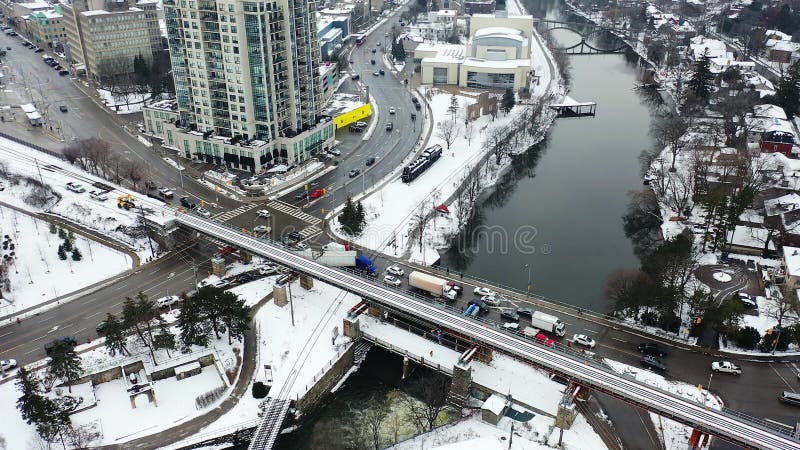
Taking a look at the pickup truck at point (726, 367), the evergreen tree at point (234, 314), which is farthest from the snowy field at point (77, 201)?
the pickup truck at point (726, 367)

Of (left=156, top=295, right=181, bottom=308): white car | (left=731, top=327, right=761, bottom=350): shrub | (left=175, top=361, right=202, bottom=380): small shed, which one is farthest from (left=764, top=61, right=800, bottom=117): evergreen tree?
(left=175, top=361, right=202, bottom=380): small shed

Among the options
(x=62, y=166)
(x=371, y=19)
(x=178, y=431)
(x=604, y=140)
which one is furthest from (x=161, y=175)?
(x=371, y=19)

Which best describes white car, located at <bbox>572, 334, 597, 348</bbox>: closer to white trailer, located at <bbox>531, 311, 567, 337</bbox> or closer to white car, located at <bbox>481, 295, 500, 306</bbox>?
white trailer, located at <bbox>531, 311, 567, 337</bbox>

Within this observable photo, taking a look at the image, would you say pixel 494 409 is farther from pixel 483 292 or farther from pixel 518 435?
pixel 483 292

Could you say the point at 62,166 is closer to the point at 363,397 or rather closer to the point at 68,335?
the point at 68,335

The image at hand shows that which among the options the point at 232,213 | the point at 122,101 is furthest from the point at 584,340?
the point at 122,101
